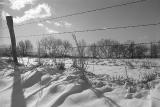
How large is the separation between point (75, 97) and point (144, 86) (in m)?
1.14

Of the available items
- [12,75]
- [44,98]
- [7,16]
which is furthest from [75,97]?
[7,16]

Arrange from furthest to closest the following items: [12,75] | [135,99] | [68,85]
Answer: [12,75], [68,85], [135,99]

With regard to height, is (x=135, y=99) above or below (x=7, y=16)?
below

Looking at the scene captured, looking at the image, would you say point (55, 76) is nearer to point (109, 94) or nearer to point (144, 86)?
point (109, 94)

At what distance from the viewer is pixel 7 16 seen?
554 centimetres

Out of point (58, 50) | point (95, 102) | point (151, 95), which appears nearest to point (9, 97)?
point (95, 102)

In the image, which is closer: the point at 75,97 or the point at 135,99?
the point at 135,99

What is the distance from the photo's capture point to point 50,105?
2.18 meters

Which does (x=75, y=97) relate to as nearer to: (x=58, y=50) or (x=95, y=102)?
(x=95, y=102)

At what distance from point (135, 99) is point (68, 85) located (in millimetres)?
1145

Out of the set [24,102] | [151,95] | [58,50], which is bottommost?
[24,102]

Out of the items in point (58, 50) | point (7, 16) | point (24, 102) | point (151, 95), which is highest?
point (7, 16)

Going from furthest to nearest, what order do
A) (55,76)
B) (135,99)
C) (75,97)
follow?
(55,76) → (75,97) → (135,99)

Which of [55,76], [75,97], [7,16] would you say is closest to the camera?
[75,97]
